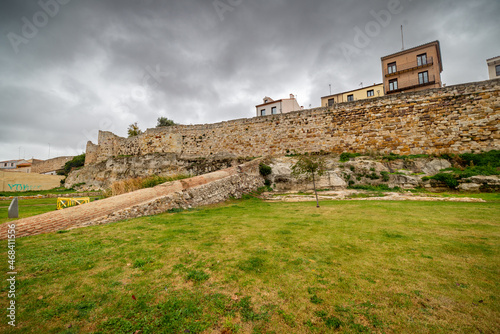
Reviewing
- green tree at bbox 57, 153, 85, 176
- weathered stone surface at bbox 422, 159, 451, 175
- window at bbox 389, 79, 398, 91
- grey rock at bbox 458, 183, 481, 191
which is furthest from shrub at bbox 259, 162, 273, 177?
green tree at bbox 57, 153, 85, 176

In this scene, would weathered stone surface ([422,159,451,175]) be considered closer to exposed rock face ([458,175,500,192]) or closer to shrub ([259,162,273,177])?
exposed rock face ([458,175,500,192])

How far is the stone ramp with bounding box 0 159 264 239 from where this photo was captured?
587 centimetres

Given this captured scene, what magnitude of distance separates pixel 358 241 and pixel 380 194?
7931mm

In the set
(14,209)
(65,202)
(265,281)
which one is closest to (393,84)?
(265,281)

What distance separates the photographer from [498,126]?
12477 mm

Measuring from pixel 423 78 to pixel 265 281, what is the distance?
1259 inches

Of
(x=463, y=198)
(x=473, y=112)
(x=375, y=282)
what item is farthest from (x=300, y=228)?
(x=473, y=112)

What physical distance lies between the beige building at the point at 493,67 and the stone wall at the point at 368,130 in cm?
2360

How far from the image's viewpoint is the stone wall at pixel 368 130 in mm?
13086

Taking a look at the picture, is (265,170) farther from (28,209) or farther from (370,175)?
(28,209)

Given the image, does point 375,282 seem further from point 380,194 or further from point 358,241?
point 380,194

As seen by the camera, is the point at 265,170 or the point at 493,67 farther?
the point at 493,67

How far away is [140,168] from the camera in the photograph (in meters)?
21.7

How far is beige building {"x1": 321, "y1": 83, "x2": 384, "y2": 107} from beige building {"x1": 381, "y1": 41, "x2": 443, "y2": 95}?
3784mm
